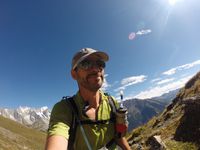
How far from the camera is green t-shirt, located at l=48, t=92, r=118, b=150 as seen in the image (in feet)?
13.1

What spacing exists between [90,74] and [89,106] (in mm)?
685

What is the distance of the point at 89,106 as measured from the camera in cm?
511

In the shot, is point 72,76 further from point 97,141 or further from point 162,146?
point 162,146

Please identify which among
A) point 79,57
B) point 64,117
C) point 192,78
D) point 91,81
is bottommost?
point 64,117

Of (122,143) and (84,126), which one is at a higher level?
(84,126)

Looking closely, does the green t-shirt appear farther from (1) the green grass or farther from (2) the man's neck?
(1) the green grass

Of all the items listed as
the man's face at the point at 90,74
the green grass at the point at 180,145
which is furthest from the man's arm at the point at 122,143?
the green grass at the point at 180,145

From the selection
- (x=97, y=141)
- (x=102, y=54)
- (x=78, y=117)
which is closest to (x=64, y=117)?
(x=78, y=117)

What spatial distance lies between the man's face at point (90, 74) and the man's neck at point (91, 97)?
14 cm

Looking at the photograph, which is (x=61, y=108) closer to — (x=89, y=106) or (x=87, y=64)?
(x=89, y=106)

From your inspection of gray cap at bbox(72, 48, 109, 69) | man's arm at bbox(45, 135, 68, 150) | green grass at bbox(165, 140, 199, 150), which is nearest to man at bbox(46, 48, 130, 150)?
gray cap at bbox(72, 48, 109, 69)

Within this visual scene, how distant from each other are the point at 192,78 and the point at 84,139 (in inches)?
732

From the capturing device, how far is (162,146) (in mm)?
11531

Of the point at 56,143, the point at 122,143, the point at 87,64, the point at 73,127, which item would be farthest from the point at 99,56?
the point at 56,143
